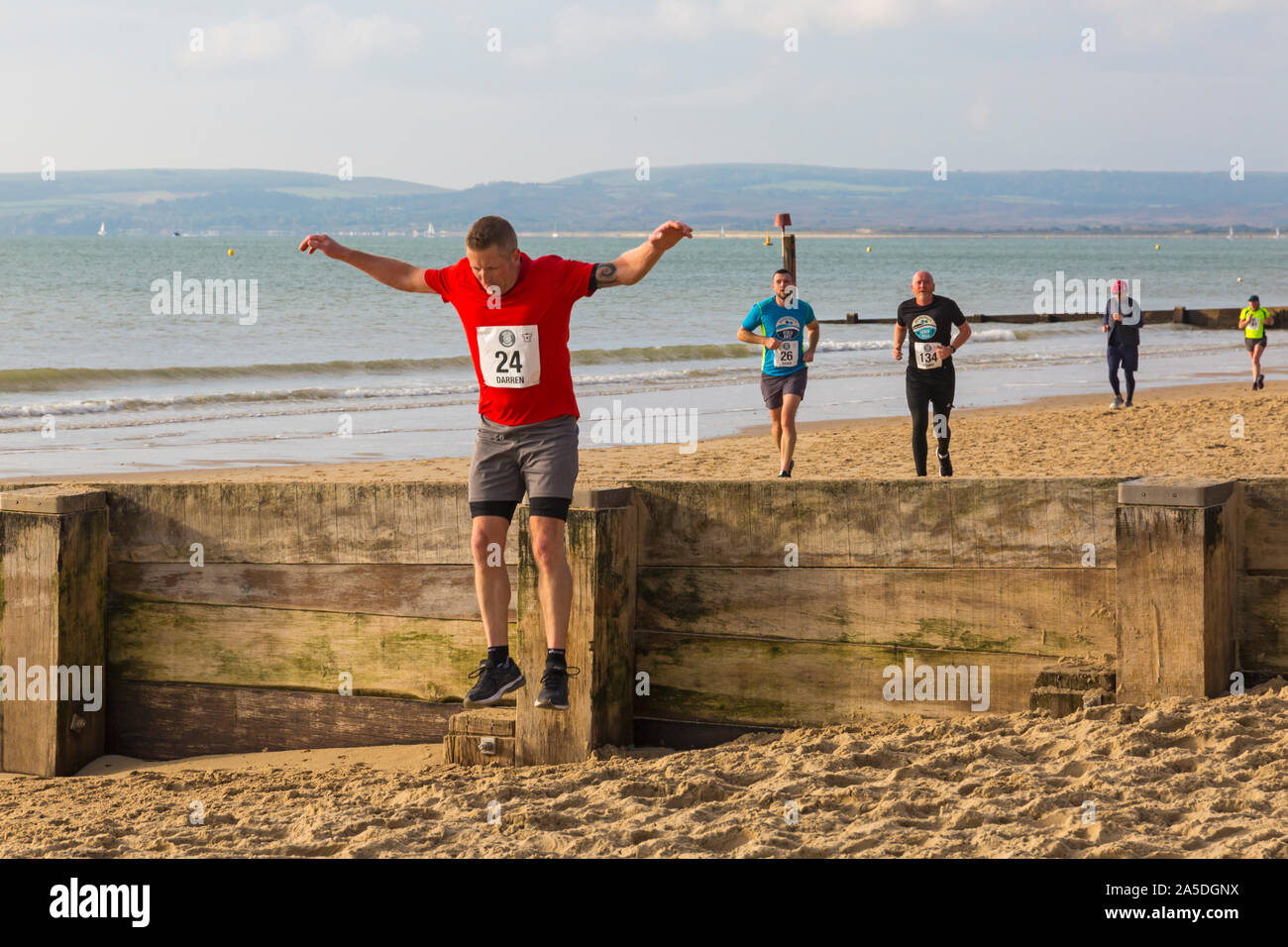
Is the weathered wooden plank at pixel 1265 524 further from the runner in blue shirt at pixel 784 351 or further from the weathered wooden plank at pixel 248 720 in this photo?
the runner in blue shirt at pixel 784 351

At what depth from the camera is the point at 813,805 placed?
4293 millimetres

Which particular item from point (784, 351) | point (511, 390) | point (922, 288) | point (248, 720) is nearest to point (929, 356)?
point (922, 288)

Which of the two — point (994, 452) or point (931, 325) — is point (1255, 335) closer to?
point (994, 452)

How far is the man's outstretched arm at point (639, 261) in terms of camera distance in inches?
193

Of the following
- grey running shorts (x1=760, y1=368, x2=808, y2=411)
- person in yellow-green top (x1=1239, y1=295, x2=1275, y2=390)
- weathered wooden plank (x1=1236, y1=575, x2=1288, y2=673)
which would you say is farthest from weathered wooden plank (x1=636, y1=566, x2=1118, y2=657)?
person in yellow-green top (x1=1239, y1=295, x2=1275, y2=390)

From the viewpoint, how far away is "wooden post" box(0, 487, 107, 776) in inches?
217

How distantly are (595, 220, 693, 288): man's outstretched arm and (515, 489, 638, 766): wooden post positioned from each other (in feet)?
2.74

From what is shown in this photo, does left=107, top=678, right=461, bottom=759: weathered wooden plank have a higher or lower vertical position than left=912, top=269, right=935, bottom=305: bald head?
lower

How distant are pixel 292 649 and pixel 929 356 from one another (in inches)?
266

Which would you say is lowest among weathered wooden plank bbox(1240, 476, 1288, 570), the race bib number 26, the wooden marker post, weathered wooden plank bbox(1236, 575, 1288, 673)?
weathered wooden plank bbox(1236, 575, 1288, 673)

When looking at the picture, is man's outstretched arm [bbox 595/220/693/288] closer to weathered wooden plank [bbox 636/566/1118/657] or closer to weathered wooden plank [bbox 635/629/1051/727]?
weathered wooden plank [bbox 636/566/1118/657]

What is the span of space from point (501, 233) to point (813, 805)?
247 cm

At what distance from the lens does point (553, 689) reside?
4930 mm
